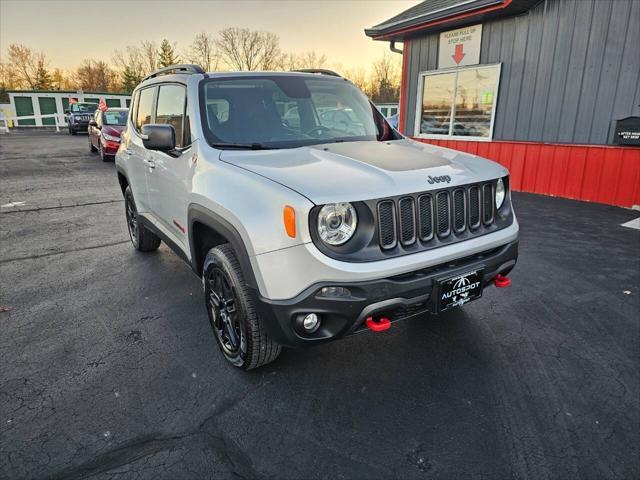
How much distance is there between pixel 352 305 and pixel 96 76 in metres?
72.4

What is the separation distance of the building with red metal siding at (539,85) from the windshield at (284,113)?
579 centimetres

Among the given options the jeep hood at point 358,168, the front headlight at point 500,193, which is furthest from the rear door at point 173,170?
the front headlight at point 500,193

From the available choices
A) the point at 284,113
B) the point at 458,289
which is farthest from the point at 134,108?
the point at 458,289

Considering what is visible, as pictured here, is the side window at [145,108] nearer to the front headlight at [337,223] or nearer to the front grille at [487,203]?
the front headlight at [337,223]

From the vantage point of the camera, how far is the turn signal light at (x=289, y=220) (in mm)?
2066

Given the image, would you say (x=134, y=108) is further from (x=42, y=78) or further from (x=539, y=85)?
(x=42, y=78)

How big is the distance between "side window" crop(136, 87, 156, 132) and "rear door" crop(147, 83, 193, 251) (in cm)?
26

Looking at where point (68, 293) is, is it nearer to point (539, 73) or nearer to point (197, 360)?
point (197, 360)

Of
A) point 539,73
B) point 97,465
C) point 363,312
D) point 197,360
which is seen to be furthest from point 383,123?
point 539,73

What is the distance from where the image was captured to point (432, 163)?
2.70m

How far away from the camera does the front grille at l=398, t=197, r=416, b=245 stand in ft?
7.56

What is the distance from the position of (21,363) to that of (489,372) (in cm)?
318

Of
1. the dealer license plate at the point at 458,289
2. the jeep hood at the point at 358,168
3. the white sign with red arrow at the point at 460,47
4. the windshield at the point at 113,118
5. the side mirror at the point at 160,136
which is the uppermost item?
the white sign with red arrow at the point at 460,47

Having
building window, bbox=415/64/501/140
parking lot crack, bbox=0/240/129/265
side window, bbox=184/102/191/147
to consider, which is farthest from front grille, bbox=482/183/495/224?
building window, bbox=415/64/501/140
